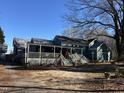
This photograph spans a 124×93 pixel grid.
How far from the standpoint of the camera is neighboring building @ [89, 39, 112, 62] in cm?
5634

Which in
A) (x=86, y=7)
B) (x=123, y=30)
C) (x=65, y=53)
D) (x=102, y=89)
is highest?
(x=86, y=7)

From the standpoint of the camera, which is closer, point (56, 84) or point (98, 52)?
point (56, 84)

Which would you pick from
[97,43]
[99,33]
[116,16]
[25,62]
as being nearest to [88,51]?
[97,43]

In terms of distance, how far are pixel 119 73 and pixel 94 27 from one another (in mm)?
25385

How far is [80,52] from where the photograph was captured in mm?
51625

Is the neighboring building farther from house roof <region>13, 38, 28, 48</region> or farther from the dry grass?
the dry grass

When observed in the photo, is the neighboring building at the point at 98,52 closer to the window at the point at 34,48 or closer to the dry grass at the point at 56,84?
the window at the point at 34,48

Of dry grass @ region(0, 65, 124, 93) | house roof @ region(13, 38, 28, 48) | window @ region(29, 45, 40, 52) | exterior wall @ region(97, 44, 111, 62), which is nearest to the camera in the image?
dry grass @ region(0, 65, 124, 93)

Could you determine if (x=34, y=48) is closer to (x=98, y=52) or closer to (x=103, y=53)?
(x=98, y=52)

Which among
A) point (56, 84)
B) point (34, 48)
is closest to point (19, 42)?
point (34, 48)

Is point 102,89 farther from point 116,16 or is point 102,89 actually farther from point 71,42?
point 71,42

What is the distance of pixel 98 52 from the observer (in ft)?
188

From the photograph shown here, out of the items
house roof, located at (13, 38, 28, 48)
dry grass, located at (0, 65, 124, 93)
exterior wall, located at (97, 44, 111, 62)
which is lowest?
dry grass, located at (0, 65, 124, 93)

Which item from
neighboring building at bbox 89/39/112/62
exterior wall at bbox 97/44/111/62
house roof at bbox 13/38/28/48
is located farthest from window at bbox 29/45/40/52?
exterior wall at bbox 97/44/111/62
